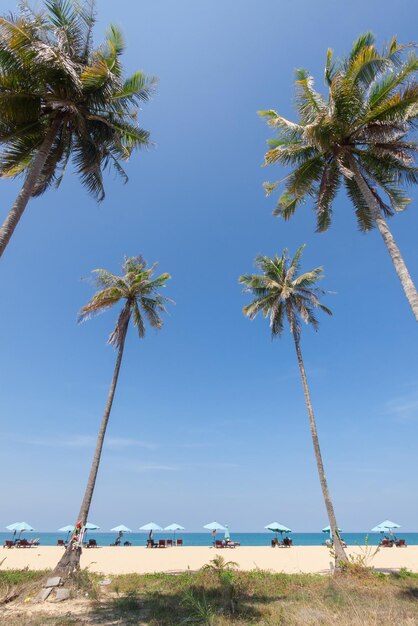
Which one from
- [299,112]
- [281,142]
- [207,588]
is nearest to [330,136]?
[299,112]

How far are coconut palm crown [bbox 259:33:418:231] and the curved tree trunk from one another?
11637mm

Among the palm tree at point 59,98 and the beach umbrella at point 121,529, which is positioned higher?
the palm tree at point 59,98

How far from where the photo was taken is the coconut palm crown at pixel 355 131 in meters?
11.4

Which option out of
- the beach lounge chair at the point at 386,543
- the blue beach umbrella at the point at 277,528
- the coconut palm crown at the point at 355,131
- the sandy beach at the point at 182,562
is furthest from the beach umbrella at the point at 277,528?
the coconut palm crown at the point at 355,131

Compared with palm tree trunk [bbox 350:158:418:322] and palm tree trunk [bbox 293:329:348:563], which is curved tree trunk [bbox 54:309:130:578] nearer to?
palm tree trunk [bbox 293:329:348:563]

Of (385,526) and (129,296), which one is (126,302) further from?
(385,526)

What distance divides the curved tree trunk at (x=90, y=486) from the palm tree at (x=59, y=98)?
9.43 m

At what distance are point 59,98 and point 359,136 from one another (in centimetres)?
968

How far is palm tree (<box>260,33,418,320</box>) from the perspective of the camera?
11297mm

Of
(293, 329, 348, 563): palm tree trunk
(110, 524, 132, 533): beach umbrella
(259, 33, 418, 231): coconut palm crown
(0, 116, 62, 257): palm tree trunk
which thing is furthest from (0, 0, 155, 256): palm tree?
(110, 524, 132, 533): beach umbrella

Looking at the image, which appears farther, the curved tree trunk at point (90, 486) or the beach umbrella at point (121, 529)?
the beach umbrella at point (121, 529)

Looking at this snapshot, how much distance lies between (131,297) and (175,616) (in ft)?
46.8

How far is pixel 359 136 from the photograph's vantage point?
1250cm

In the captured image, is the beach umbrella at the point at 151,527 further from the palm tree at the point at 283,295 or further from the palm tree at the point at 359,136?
the palm tree at the point at 359,136
